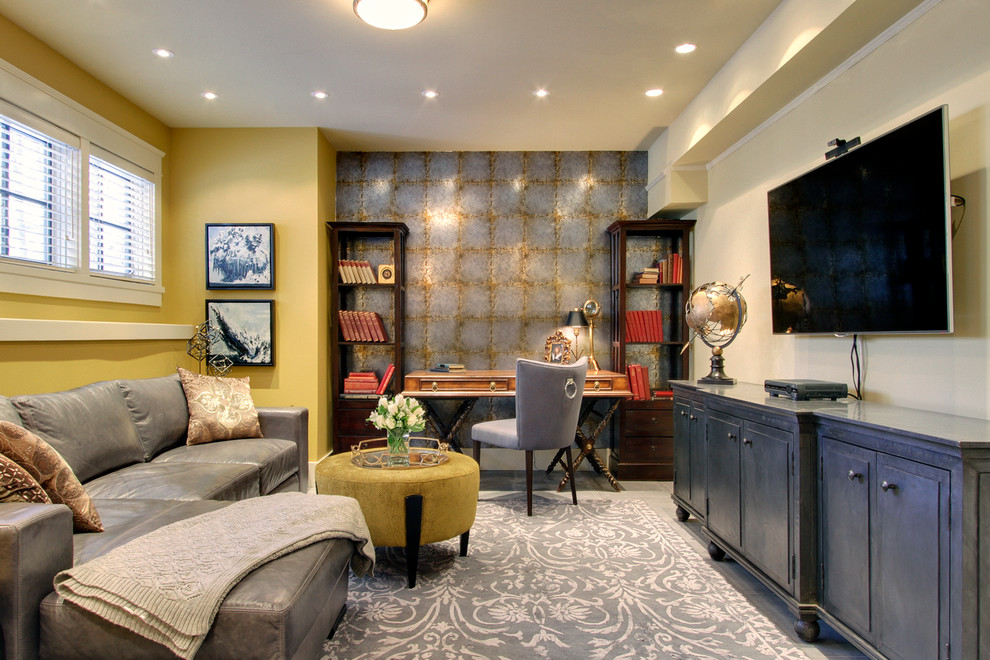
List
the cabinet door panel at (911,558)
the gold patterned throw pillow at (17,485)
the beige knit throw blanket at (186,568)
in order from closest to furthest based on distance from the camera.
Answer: the beige knit throw blanket at (186,568) → the cabinet door panel at (911,558) → the gold patterned throw pillow at (17,485)

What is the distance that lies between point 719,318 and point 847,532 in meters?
1.54


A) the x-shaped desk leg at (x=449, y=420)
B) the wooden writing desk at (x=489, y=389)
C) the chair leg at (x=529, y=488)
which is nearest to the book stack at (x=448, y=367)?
the wooden writing desk at (x=489, y=389)

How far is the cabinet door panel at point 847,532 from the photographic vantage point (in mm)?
1703

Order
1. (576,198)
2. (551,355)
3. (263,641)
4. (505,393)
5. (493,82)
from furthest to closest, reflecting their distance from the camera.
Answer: (576,198) < (551,355) < (505,393) < (493,82) < (263,641)

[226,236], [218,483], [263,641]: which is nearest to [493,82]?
[226,236]

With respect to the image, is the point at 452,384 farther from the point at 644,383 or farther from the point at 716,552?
the point at 716,552

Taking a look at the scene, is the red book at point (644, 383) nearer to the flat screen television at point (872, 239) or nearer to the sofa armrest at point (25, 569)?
the flat screen television at point (872, 239)

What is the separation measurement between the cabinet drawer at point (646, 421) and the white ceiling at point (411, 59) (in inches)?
89.2

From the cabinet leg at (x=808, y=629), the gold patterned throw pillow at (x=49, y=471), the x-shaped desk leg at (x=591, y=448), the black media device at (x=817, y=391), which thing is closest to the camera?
the gold patterned throw pillow at (x=49, y=471)

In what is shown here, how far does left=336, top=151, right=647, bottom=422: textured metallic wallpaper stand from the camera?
4707 mm

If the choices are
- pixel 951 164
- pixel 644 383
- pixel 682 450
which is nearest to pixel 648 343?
pixel 644 383

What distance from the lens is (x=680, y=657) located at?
1844 mm

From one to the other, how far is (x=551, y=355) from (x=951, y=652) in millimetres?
3217

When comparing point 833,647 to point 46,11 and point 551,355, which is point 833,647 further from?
point 46,11
